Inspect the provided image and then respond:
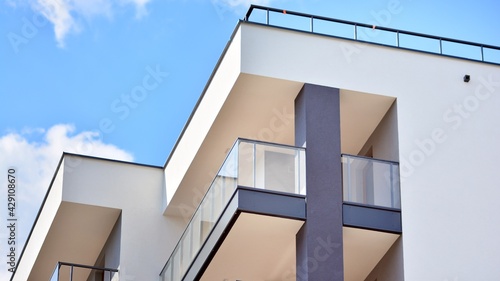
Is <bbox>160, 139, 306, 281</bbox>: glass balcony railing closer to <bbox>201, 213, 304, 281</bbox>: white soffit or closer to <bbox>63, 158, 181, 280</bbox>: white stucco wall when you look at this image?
<bbox>201, 213, 304, 281</bbox>: white soffit

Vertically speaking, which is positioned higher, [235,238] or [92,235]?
[92,235]

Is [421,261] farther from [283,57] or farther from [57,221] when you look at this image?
[57,221]

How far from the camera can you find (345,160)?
22000mm

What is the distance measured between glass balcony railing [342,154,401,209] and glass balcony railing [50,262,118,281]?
7.80 metres

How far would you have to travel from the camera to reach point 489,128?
23.2m

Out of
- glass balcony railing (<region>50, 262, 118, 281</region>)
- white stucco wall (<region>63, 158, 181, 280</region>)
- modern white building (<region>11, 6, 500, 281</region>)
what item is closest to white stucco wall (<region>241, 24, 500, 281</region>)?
modern white building (<region>11, 6, 500, 281</region>)

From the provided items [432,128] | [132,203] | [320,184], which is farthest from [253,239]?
[132,203]

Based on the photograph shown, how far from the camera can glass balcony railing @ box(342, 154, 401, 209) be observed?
21.9 meters

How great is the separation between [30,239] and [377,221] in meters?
13.2

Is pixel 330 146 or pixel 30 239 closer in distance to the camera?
pixel 330 146

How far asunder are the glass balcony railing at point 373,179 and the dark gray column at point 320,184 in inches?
13.9

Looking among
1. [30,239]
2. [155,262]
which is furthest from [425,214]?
[30,239]

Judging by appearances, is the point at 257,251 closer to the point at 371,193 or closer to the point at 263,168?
the point at 263,168

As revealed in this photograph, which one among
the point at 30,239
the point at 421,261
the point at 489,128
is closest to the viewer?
the point at 421,261
